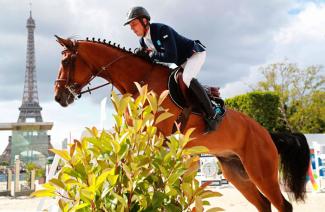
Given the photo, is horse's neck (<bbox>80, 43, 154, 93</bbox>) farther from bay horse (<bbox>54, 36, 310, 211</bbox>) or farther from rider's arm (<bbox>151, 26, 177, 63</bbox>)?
rider's arm (<bbox>151, 26, 177, 63</bbox>)

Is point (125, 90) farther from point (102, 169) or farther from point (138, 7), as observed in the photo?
point (102, 169)

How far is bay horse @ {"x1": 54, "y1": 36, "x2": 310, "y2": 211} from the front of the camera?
387 centimetres

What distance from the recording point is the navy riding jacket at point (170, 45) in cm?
368

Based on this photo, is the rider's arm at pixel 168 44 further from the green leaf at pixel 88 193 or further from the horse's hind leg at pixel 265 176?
the green leaf at pixel 88 193

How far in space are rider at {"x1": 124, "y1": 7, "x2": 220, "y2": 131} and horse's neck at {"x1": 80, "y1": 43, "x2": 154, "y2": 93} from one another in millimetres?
162

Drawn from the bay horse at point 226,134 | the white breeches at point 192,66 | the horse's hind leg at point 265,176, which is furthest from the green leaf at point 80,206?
the horse's hind leg at point 265,176

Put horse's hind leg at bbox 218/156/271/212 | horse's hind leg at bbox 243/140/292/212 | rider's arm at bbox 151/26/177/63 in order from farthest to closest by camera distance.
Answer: horse's hind leg at bbox 218/156/271/212, horse's hind leg at bbox 243/140/292/212, rider's arm at bbox 151/26/177/63

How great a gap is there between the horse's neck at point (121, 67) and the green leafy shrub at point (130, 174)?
2499 mm

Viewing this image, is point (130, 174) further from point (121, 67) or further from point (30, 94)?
point (30, 94)

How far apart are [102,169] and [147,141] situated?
0.17 metres

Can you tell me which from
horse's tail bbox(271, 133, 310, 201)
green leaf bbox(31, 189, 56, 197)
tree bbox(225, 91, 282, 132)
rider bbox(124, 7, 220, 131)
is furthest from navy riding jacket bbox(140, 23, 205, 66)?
tree bbox(225, 91, 282, 132)

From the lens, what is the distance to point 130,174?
120cm

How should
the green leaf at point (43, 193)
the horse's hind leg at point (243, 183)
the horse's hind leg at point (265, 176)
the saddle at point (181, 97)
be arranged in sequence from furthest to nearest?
the horse's hind leg at point (243, 183)
the horse's hind leg at point (265, 176)
the saddle at point (181, 97)
the green leaf at point (43, 193)

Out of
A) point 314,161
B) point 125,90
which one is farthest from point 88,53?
point 314,161
